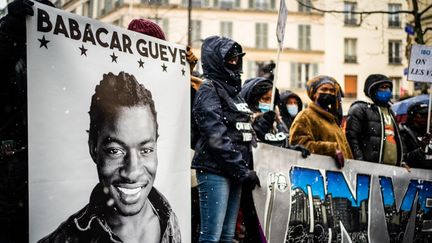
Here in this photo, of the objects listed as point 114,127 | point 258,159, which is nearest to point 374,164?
point 258,159

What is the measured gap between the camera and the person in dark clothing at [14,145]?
3.45m

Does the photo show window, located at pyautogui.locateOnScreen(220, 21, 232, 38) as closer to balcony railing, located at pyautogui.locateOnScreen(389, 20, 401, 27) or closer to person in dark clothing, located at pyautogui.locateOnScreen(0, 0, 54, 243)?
balcony railing, located at pyautogui.locateOnScreen(389, 20, 401, 27)

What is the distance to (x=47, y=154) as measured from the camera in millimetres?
3438

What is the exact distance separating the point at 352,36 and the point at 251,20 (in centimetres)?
879

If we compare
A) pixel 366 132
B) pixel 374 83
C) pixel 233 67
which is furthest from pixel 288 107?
pixel 233 67

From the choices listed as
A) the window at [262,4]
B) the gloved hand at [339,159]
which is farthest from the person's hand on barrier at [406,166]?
the window at [262,4]

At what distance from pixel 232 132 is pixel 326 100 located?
1.86 meters

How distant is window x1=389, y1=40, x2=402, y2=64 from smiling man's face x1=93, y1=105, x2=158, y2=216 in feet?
163

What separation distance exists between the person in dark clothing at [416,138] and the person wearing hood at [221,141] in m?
3.12

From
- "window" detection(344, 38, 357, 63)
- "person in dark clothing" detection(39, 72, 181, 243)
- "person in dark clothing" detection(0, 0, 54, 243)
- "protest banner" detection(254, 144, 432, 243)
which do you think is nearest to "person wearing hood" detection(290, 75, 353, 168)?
"protest banner" detection(254, 144, 432, 243)

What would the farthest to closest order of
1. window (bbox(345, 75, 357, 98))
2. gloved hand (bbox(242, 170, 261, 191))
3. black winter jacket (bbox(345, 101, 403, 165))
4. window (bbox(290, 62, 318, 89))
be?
window (bbox(290, 62, 318, 89)) → window (bbox(345, 75, 357, 98)) → black winter jacket (bbox(345, 101, 403, 165)) → gloved hand (bbox(242, 170, 261, 191))

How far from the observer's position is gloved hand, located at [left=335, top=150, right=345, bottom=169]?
6.17m

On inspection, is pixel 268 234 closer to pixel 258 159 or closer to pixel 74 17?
pixel 258 159

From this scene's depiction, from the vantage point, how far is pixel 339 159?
6168 mm
